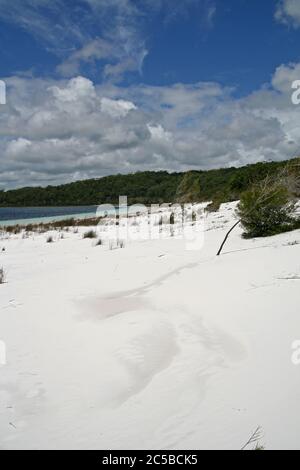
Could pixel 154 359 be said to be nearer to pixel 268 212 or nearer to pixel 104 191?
pixel 268 212

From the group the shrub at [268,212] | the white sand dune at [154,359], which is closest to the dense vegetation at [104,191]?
the shrub at [268,212]

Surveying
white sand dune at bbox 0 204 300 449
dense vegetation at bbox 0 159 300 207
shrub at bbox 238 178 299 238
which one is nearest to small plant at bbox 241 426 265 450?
white sand dune at bbox 0 204 300 449

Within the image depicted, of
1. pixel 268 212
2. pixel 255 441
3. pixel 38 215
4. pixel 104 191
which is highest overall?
pixel 104 191

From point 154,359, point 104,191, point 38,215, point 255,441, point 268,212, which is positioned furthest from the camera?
point 104,191

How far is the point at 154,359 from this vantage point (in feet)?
11.7

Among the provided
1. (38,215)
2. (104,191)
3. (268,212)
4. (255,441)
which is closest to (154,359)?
(255,441)

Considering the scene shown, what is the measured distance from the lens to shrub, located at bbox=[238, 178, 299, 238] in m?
10.1

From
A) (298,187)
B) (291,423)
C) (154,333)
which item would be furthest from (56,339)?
(298,187)

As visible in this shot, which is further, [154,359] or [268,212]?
[268,212]

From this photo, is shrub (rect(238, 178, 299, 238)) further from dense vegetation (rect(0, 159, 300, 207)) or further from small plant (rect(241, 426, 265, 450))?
dense vegetation (rect(0, 159, 300, 207))

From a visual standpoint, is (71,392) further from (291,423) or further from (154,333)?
(291,423)

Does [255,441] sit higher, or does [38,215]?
[38,215]

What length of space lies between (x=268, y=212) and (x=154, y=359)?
7830 millimetres
